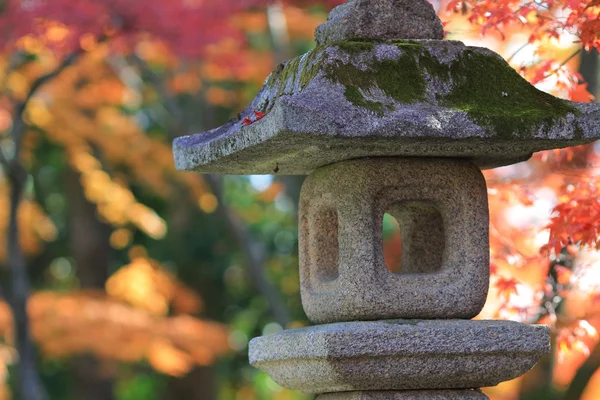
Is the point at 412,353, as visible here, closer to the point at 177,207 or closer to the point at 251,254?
the point at 251,254

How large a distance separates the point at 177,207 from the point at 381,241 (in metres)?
9.89

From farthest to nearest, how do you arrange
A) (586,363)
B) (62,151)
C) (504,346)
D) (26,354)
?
(62,151)
(26,354)
(586,363)
(504,346)

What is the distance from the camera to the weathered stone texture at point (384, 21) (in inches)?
142

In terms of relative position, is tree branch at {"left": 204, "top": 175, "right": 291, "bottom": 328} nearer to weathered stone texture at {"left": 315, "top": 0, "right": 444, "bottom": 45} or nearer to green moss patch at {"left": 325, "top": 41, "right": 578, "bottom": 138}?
weathered stone texture at {"left": 315, "top": 0, "right": 444, "bottom": 45}

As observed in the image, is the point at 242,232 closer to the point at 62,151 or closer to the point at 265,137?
the point at 62,151

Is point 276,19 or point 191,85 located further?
point 191,85

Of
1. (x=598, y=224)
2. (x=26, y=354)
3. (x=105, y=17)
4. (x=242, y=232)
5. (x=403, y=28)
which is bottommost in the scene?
(x=26, y=354)

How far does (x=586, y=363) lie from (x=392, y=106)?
151 inches

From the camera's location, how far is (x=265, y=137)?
318 cm

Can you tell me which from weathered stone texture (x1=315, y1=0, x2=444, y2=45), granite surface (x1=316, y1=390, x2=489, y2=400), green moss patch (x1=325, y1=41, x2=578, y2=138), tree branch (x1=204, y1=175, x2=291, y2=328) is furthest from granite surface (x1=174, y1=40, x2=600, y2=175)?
tree branch (x1=204, y1=175, x2=291, y2=328)

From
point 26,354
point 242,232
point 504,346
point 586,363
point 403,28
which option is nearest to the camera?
point 504,346

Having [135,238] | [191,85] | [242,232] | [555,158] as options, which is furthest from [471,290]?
[135,238]

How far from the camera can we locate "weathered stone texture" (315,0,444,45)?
3602 millimetres

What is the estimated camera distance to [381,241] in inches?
140
